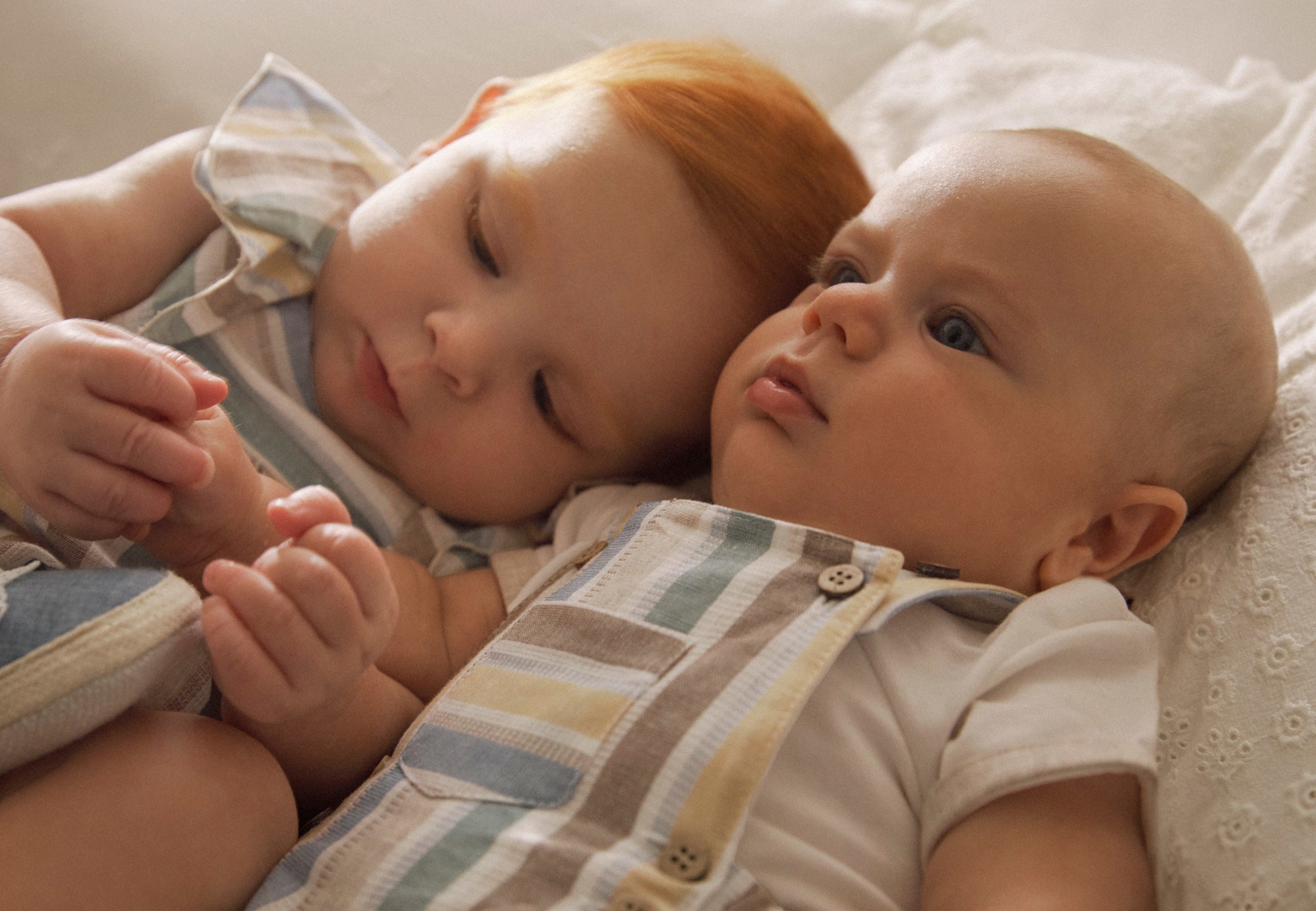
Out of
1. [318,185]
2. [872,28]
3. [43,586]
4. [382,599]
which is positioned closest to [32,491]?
[43,586]

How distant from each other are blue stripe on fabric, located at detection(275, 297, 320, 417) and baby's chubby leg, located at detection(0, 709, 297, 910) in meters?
0.46

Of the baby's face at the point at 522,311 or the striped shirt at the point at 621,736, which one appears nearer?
the striped shirt at the point at 621,736

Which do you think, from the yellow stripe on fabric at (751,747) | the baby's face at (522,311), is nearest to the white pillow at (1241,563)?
the yellow stripe on fabric at (751,747)

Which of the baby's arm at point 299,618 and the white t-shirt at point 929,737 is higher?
the baby's arm at point 299,618

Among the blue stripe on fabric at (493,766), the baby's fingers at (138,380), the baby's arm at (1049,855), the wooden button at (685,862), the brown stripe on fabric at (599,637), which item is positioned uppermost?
the baby's fingers at (138,380)

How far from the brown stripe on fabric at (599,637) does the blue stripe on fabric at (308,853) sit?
158 mm

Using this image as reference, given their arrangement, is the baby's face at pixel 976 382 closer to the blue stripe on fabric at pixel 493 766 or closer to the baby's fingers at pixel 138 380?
the blue stripe on fabric at pixel 493 766

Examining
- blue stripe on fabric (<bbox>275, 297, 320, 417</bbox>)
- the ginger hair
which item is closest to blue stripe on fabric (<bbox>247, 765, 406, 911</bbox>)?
blue stripe on fabric (<bbox>275, 297, 320, 417</bbox>)

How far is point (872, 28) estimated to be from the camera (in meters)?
1.78

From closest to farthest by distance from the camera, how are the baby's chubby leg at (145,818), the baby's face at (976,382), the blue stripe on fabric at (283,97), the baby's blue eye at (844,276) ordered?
1. the baby's chubby leg at (145,818)
2. the baby's face at (976,382)
3. the baby's blue eye at (844,276)
4. the blue stripe on fabric at (283,97)

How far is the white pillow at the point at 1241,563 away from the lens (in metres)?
0.76

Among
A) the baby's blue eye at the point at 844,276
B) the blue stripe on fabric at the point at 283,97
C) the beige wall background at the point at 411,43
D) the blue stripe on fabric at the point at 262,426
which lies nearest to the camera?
the baby's blue eye at the point at 844,276

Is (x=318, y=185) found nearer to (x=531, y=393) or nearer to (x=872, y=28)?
(x=531, y=393)

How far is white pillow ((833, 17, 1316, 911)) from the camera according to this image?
0.76 metres
